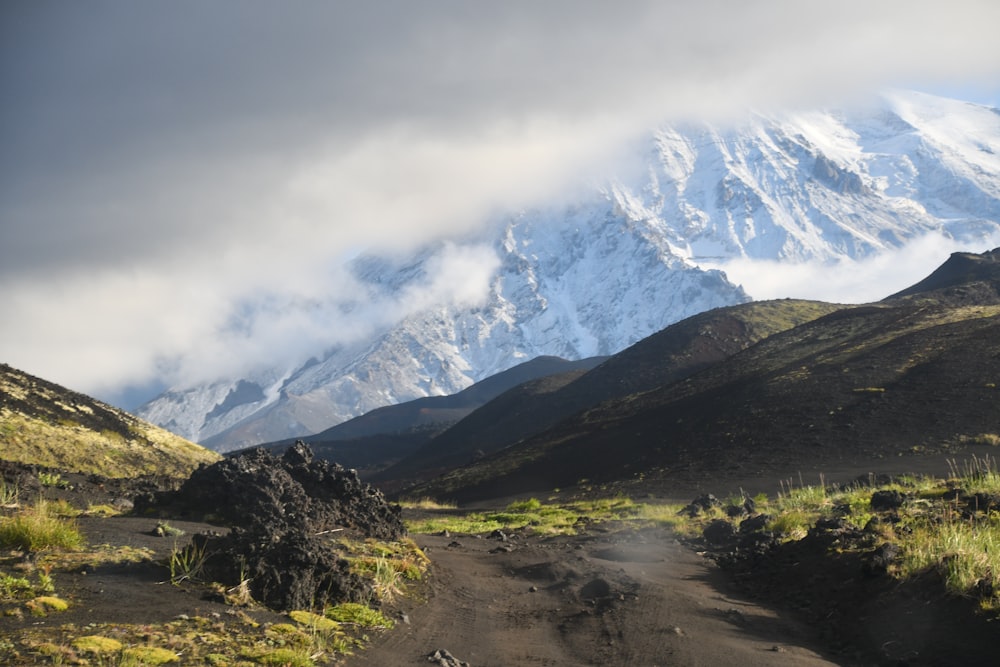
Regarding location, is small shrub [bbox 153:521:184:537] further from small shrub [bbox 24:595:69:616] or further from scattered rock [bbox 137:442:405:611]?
small shrub [bbox 24:595:69:616]

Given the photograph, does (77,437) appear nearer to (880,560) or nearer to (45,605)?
(45,605)

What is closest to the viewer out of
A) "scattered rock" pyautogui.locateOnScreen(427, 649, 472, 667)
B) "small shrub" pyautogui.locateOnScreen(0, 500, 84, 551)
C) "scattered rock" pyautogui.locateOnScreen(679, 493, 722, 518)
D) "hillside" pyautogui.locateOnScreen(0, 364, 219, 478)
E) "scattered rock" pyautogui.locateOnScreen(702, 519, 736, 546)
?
"scattered rock" pyautogui.locateOnScreen(427, 649, 472, 667)

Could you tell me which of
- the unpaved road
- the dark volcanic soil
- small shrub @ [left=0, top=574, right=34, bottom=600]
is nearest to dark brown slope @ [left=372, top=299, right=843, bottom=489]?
the unpaved road

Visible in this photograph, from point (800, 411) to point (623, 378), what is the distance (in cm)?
7157

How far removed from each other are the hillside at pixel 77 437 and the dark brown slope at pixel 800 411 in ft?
86.9

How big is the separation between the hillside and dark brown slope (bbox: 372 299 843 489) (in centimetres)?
5965

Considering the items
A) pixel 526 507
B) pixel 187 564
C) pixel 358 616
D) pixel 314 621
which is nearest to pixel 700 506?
pixel 526 507

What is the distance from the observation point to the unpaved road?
11.5m

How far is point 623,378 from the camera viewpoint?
129m

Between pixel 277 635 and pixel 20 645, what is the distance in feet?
10.1

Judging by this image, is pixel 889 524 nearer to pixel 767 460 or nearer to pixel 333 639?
pixel 333 639

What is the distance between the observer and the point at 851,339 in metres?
76.3

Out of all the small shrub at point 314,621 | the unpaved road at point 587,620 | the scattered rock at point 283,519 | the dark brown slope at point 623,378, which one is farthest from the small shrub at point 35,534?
→ the dark brown slope at point 623,378

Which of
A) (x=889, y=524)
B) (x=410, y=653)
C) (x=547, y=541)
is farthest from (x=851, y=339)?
(x=410, y=653)
